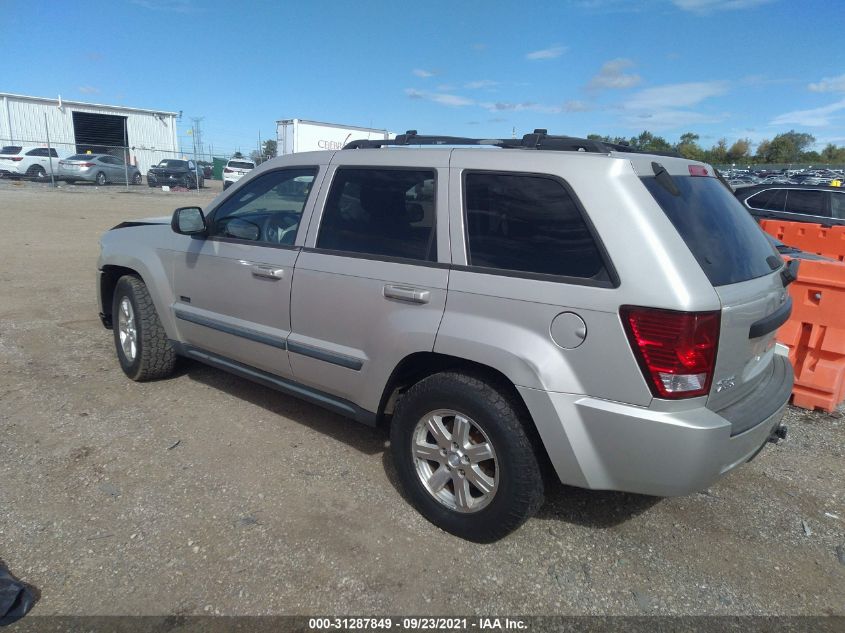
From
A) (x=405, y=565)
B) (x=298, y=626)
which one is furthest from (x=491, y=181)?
(x=298, y=626)

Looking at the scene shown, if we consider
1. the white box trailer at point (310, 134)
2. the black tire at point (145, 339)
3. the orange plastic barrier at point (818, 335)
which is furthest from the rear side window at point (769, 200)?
the white box trailer at point (310, 134)

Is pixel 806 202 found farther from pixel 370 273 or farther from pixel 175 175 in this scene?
pixel 175 175

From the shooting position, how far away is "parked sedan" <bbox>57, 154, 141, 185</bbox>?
27.9 meters

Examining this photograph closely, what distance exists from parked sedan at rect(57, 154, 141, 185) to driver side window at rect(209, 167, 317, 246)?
28640 mm

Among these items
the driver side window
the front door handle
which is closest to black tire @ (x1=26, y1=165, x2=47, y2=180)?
the driver side window

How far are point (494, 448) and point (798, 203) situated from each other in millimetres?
9715

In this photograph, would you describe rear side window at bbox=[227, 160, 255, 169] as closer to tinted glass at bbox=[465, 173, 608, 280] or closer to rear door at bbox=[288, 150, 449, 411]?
rear door at bbox=[288, 150, 449, 411]

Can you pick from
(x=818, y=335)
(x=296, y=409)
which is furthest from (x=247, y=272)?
(x=818, y=335)

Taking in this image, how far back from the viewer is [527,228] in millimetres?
2713

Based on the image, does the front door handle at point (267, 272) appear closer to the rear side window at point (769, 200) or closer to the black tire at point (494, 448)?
the black tire at point (494, 448)

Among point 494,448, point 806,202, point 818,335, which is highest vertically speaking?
point 806,202

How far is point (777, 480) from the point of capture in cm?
366

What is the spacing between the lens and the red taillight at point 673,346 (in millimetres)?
2309

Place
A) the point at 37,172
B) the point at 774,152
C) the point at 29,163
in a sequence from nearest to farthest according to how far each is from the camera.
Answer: the point at 29,163
the point at 37,172
the point at 774,152
